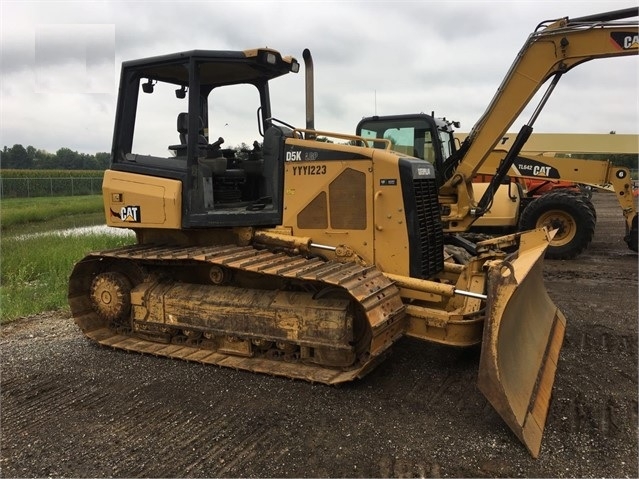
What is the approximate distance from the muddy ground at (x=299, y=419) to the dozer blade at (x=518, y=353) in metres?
0.14

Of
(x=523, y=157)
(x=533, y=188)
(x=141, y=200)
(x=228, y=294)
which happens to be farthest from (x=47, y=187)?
(x=228, y=294)

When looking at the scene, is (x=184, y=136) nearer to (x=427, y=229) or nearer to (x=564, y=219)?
(x=427, y=229)

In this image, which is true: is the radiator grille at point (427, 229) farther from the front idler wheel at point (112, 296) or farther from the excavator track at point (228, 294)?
the front idler wheel at point (112, 296)

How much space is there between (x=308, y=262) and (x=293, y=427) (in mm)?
1548

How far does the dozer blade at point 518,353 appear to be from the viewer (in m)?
3.46

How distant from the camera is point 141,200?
17.4 feet

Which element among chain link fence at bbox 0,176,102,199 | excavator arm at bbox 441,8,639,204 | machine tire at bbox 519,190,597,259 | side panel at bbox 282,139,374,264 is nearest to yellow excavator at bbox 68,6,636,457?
side panel at bbox 282,139,374,264

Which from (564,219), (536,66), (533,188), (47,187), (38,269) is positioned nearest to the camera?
(536,66)

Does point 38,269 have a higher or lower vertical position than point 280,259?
lower

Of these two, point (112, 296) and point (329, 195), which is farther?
point (112, 296)

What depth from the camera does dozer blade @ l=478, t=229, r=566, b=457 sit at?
3.46 meters

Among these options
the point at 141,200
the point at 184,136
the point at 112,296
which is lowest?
the point at 112,296

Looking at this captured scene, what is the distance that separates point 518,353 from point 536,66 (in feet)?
19.0

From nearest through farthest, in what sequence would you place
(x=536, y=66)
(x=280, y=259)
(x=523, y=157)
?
(x=280, y=259) → (x=536, y=66) → (x=523, y=157)
